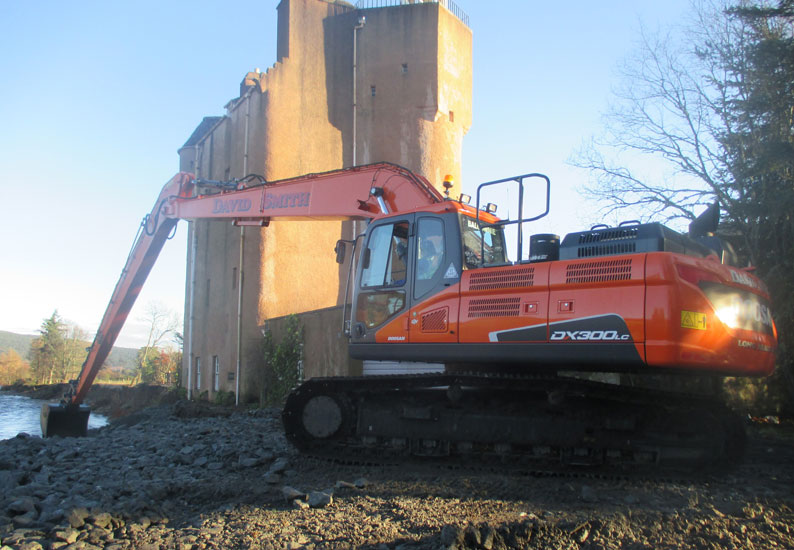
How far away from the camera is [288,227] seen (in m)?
19.6

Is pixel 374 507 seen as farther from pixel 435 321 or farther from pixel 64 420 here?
pixel 64 420

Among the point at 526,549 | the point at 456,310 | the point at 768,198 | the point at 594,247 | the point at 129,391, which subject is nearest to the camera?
the point at 526,549

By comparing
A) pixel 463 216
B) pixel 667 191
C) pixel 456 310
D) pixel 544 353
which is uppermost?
pixel 667 191

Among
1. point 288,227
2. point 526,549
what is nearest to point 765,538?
point 526,549

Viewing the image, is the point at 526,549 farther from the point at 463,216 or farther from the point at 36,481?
the point at 36,481

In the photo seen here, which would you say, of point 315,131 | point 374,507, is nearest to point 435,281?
point 374,507

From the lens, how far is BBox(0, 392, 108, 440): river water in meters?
18.9

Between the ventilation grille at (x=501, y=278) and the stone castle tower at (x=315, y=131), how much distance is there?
13.4 meters

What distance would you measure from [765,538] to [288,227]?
1661 centimetres

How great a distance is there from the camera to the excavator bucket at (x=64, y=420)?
13.2 meters

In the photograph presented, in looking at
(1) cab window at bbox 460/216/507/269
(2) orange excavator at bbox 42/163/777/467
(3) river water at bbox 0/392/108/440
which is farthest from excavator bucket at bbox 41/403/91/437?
(1) cab window at bbox 460/216/507/269

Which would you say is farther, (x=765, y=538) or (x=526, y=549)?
(x=765, y=538)

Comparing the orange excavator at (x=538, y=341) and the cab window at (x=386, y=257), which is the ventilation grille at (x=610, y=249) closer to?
the orange excavator at (x=538, y=341)

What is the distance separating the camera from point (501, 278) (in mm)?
6133
